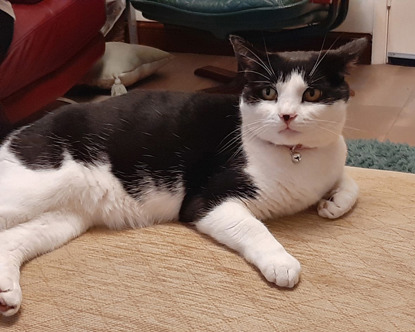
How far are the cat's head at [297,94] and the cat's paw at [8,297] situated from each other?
22.0 inches

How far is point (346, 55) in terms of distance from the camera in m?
1.15

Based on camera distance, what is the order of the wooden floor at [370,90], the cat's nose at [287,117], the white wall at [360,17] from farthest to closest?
the white wall at [360,17] → the wooden floor at [370,90] → the cat's nose at [287,117]

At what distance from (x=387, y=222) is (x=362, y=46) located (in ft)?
1.31

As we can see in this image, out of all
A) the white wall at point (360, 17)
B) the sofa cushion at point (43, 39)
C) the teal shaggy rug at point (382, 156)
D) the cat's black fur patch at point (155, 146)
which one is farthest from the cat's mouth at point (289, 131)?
the white wall at point (360, 17)

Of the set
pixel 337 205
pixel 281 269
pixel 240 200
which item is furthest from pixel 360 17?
pixel 281 269

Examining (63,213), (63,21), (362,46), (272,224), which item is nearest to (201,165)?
(272,224)

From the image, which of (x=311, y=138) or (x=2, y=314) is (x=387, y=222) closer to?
(x=311, y=138)

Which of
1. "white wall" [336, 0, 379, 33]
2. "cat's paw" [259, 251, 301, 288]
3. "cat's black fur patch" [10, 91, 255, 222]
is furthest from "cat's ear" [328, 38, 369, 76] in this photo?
"white wall" [336, 0, 379, 33]

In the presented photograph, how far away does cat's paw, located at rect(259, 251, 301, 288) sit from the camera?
1052 mm

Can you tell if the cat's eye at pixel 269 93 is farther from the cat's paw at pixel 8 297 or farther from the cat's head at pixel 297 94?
the cat's paw at pixel 8 297

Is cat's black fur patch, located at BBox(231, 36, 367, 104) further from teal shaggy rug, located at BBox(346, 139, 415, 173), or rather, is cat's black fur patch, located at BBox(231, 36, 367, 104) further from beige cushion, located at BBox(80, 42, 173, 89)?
beige cushion, located at BBox(80, 42, 173, 89)

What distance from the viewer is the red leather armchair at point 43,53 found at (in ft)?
5.82

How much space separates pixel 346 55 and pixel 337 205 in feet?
1.12

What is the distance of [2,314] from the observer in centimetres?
101
